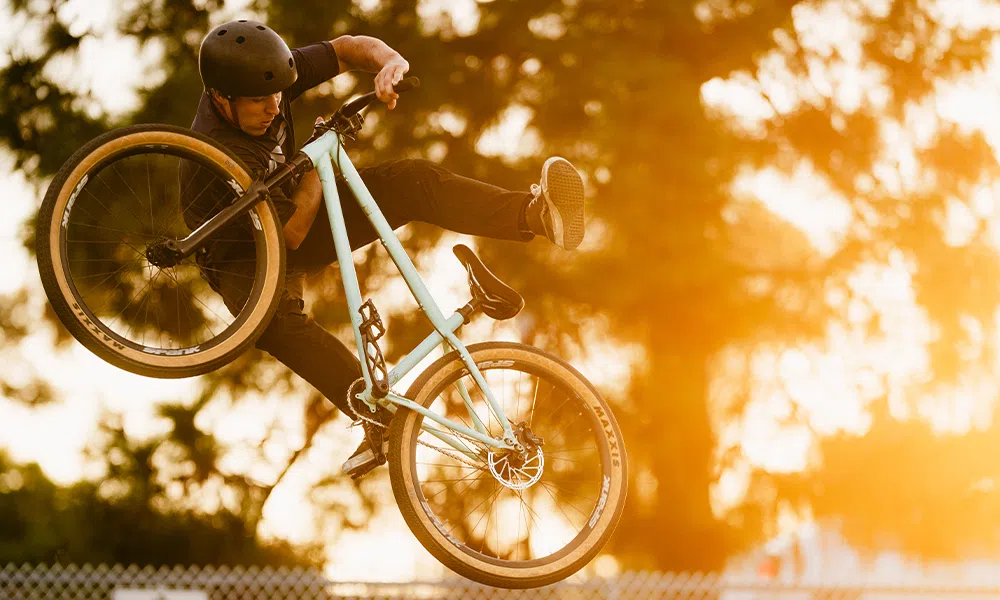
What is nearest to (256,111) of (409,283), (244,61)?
(244,61)

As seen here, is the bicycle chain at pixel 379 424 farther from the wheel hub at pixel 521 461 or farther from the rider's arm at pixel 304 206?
the rider's arm at pixel 304 206

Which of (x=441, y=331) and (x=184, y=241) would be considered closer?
(x=184, y=241)

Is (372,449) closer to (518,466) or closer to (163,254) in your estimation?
(518,466)

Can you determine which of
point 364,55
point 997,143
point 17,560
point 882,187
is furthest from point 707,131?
point 17,560

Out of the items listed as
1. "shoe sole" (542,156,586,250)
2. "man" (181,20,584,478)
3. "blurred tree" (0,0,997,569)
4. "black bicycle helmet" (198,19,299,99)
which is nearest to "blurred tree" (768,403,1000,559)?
"blurred tree" (0,0,997,569)

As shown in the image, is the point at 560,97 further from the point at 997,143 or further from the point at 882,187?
the point at 997,143

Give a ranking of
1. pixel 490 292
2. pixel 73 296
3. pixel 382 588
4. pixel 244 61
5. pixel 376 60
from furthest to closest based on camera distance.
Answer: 1. pixel 382 588
2. pixel 376 60
3. pixel 490 292
4. pixel 244 61
5. pixel 73 296

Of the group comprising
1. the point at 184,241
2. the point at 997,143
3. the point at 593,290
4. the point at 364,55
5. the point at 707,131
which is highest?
the point at 997,143

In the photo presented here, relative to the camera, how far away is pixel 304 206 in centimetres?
390

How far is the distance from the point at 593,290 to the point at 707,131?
6.52 ft

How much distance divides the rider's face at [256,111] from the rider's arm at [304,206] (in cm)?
21

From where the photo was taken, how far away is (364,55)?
4.13m

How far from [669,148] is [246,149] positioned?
786 centimetres

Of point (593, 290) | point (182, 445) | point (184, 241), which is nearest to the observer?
point (184, 241)
